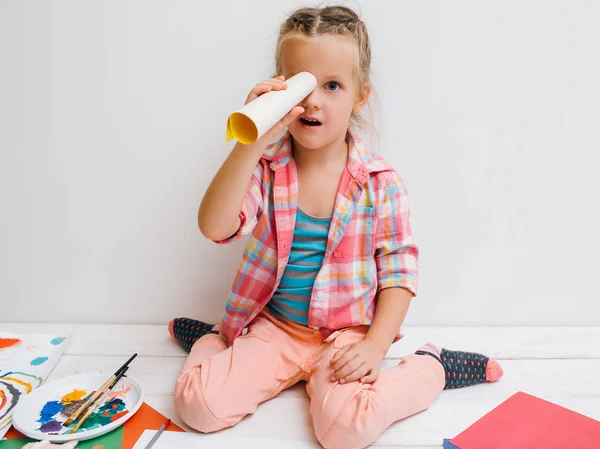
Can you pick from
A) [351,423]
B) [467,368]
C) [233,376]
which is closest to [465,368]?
[467,368]

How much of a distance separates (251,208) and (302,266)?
0.14 m

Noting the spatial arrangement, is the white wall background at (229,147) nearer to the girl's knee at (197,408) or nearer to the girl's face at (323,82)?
the girl's face at (323,82)

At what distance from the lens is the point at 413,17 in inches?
41.9

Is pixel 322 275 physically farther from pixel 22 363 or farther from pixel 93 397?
pixel 22 363

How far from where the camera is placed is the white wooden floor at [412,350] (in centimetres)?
87

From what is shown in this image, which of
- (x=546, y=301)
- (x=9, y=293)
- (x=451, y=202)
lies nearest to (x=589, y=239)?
(x=546, y=301)

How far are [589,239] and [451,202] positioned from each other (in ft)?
0.87

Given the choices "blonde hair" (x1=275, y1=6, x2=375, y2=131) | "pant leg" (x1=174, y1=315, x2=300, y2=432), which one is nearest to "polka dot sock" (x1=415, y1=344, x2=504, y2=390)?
"pant leg" (x1=174, y1=315, x2=300, y2=432)

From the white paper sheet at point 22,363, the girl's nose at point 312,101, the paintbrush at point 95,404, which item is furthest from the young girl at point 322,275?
the white paper sheet at point 22,363

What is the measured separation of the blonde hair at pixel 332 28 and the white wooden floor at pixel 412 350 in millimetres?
488

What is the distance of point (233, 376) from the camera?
0.91 metres

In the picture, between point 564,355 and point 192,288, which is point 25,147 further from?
point 564,355

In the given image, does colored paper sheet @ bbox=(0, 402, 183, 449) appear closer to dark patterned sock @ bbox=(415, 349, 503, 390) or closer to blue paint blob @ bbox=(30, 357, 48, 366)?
blue paint blob @ bbox=(30, 357, 48, 366)

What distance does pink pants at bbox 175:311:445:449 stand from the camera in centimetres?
83
